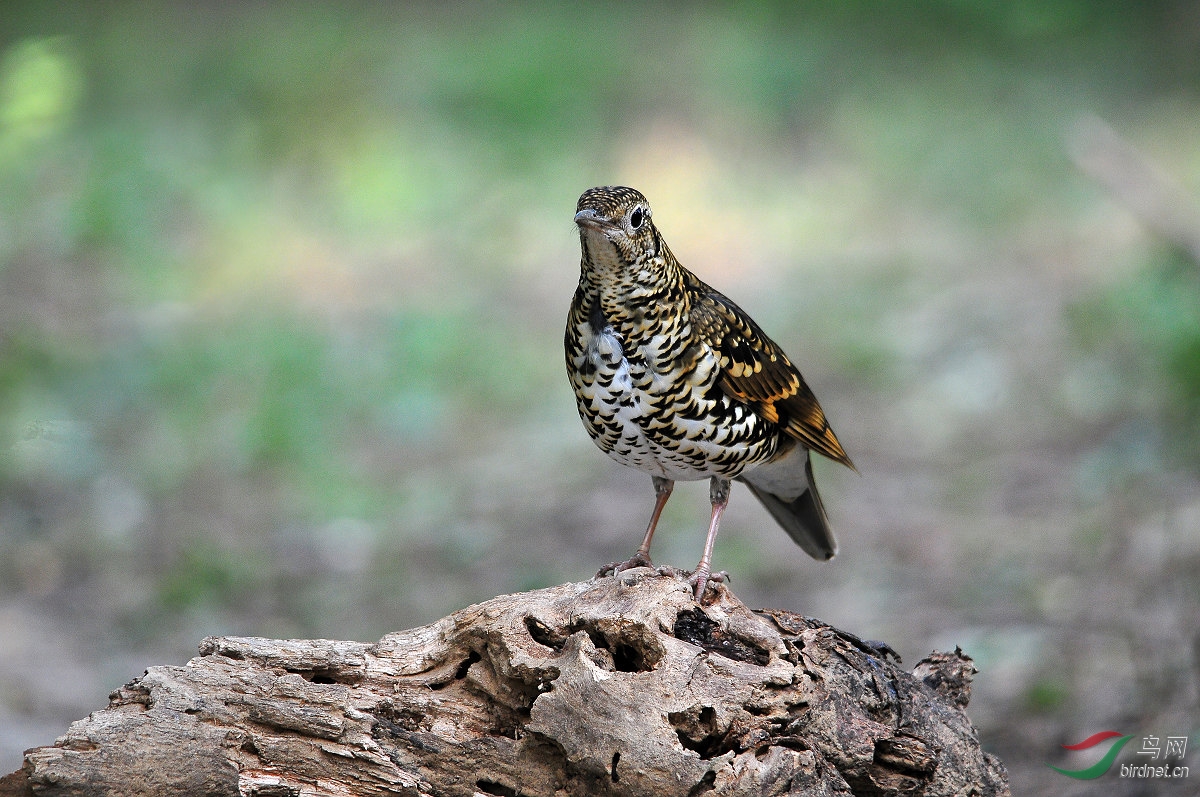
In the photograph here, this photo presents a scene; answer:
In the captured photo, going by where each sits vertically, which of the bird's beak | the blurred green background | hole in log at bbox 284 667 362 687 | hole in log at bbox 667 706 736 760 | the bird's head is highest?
the blurred green background

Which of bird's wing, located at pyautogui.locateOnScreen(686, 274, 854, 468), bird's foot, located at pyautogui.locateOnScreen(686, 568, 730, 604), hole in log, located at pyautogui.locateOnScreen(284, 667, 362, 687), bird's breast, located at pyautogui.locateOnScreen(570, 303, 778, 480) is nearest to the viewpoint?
hole in log, located at pyautogui.locateOnScreen(284, 667, 362, 687)

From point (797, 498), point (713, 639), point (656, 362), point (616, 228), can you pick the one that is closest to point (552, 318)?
point (797, 498)

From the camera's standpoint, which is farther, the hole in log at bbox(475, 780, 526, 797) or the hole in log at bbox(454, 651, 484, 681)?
the hole in log at bbox(454, 651, 484, 681)

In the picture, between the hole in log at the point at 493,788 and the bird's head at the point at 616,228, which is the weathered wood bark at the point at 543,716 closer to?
the hole in log at the point at 493,788

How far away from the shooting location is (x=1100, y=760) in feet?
16.2

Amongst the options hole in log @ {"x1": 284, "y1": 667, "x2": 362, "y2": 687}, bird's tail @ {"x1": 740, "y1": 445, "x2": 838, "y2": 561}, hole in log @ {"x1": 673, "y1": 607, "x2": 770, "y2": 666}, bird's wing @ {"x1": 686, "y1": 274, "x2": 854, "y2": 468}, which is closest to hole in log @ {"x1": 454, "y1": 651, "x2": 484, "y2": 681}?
hole in log @ {"x1": 284, "y1": 667, "x2": 362, "y2": 687}

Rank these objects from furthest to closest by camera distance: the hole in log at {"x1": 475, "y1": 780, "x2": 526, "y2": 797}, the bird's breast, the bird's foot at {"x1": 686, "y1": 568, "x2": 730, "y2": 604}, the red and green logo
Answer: the red and green logo, the bird's breast, the bird's foot at {"x1": 686, "y1": 568, "x2": 730, "y2": 604}, the hole in log at {"x1": 475, "y1": 780, "x2": 526, "y2": 797}

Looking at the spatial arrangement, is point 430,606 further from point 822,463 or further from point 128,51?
point 128,51

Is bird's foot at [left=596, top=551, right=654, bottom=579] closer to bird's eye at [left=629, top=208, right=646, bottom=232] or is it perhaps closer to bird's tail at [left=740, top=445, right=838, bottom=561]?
bird's tail at [left=740, top=445, right=838, bottom=561]

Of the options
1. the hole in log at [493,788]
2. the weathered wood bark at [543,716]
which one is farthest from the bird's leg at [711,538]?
the hole in log at [493,788]

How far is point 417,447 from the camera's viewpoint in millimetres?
8688

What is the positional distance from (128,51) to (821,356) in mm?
10233

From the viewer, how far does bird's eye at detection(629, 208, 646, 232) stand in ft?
12.4

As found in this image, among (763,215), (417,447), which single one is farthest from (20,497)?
(763,215)
